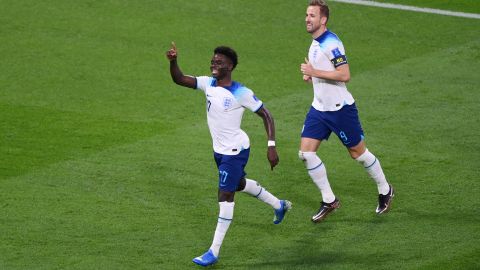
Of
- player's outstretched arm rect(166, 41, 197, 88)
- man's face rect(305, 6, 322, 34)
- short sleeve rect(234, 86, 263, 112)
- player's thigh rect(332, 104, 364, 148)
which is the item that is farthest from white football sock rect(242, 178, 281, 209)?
man's face rect(305, 6, 322, 34)

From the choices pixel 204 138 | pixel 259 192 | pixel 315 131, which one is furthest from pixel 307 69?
pixel 204 138

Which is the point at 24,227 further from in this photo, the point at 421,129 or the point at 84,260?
the point at 421,129

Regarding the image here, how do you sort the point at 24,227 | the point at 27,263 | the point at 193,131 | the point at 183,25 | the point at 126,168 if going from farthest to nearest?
the point at 183,25, the point at 193,131, the point at 126,168, the point at 24,227, the point at 27,263

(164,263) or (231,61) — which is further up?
(231,61)

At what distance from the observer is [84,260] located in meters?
11.4

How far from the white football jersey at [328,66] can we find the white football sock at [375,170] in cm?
73

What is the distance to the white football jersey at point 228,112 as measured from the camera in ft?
37.7

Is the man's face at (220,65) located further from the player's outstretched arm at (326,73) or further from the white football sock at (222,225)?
the white football sock at (222,225)

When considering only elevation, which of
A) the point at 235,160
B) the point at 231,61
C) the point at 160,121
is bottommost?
the point at 160,121

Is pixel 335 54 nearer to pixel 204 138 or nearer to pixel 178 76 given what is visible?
pixel 178 76

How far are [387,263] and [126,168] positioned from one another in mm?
4353

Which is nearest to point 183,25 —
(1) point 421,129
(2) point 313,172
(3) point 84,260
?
(1) point 421,129

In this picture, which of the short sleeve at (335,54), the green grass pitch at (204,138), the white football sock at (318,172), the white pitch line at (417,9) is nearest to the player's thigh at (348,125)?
the white football sock at (318,172)

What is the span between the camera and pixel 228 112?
1152cm
